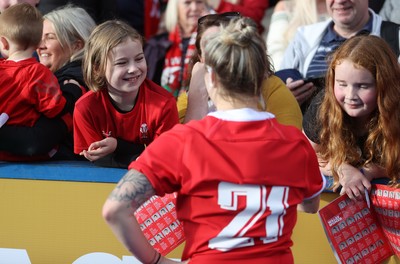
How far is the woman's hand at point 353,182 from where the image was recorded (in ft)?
14.5

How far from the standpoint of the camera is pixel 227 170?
10.9 ft

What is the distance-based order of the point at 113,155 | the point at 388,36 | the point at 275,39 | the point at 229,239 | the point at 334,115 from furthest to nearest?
1. the point at 275,39
2. the point at 388,36
3. the point at 113,155
4. the point at 334,115
5. the point at 229,239

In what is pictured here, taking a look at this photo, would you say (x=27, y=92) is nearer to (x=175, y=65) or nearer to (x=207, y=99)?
(x=207, y=99)

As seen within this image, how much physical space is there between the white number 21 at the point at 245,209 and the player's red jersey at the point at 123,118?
1.52m

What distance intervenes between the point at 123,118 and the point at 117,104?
0.09 m

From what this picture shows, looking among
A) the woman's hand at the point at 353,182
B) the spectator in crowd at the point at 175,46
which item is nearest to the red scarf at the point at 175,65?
the spectator in crowd at the point at 175,46

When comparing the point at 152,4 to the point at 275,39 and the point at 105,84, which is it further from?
the point at 105,84

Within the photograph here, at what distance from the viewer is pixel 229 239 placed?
337cm

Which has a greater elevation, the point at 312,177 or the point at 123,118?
the point at 312,177

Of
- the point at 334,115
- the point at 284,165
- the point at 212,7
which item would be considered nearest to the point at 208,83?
the point at 284,165

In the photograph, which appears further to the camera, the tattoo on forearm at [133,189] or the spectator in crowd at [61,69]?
the spectator in crowd at [61,69]

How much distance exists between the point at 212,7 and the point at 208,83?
12.7 ft

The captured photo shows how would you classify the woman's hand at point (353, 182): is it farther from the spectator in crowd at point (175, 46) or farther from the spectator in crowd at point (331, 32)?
the spectator in crowd at point (175, 46)

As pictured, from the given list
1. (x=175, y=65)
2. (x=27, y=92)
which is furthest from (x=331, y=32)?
(x=27, y=92)
